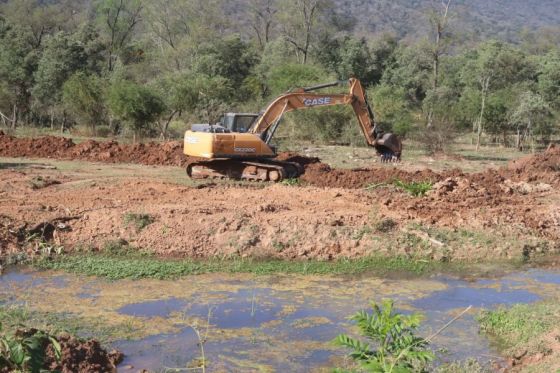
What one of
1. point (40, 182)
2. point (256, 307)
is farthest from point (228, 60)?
point (256, 307)

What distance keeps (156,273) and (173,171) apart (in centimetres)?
1116

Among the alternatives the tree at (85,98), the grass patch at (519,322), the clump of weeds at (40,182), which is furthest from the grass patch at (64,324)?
the tree at (85,98)

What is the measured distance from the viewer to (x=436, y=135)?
29.8m

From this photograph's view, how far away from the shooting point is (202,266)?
13023 millimetres

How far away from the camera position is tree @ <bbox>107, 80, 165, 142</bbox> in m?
31.3

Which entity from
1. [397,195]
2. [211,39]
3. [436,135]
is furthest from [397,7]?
[397,195]

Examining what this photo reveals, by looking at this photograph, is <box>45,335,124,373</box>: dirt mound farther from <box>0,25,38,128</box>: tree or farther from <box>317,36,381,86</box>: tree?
<box>317,36,381,86</box>: tree

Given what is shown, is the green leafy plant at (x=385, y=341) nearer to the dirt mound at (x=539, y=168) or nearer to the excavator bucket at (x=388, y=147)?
the dirt mound at (x=539, y=168)

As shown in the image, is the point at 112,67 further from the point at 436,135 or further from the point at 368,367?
the point at 368,367

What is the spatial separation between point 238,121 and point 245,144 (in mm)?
1004

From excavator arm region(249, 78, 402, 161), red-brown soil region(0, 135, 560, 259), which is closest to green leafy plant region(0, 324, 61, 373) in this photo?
red-brown soil region(0, 135, 560, 259)

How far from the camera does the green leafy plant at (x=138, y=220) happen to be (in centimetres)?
1425

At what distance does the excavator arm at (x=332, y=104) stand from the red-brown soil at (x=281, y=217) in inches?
105

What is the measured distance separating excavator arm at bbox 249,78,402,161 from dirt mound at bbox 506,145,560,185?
3.96m
